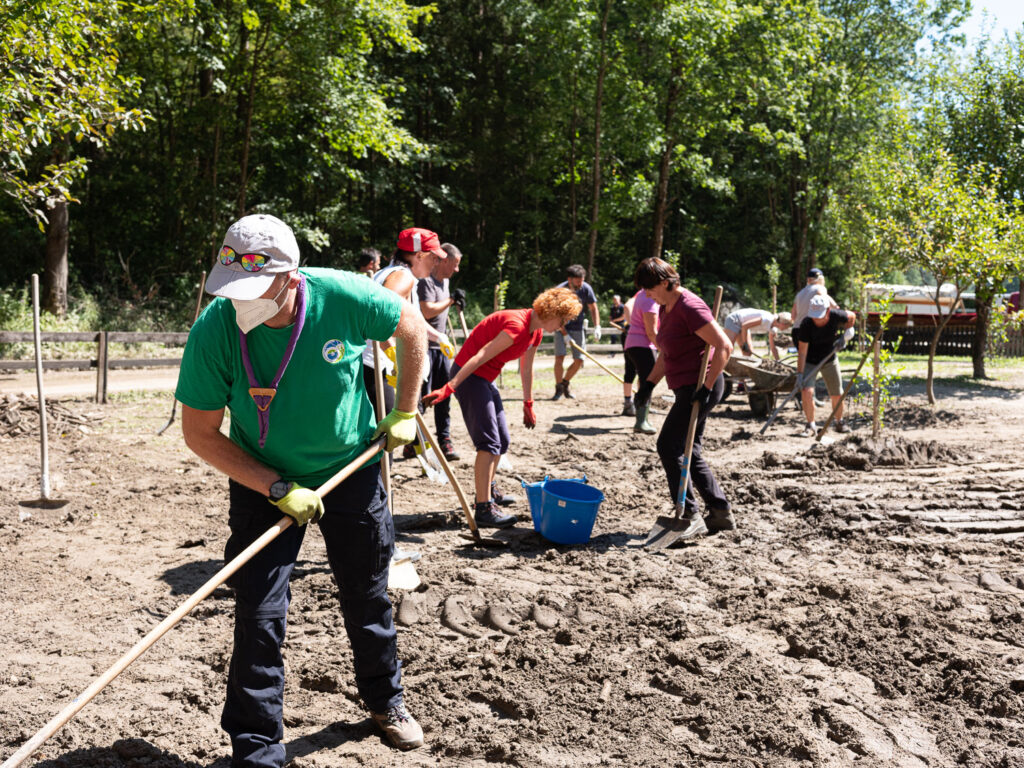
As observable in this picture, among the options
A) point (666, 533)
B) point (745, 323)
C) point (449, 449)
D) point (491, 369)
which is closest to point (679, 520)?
point (666, 533)

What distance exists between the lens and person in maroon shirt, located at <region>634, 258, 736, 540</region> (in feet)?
17.5

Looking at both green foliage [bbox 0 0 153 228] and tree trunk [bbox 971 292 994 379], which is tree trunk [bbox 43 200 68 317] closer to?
green foliage [bbox 0 0 153 228]

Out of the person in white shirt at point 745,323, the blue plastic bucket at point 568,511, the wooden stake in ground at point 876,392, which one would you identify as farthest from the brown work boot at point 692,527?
the person in white shirt at point 745,323

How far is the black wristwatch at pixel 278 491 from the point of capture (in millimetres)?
2691

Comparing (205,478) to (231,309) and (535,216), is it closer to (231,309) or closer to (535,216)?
(231,309)

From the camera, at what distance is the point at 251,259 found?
252cm

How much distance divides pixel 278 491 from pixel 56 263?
633 inches

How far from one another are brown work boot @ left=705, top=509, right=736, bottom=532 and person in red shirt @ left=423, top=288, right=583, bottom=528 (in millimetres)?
1390

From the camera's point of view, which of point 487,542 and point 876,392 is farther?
point 876,392

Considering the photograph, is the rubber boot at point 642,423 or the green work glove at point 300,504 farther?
the rubber boot at point 642,423

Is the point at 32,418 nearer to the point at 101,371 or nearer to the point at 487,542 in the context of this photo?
the point at 101,371

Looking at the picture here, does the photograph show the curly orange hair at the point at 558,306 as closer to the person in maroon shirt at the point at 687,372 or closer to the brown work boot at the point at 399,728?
the person in maroon shirt at the point at 687,372

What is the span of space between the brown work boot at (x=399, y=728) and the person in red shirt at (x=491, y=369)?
2.31 meters

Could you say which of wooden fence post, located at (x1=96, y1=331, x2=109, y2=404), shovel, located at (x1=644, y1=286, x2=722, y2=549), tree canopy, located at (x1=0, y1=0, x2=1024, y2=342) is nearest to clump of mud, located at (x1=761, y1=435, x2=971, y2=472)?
shovel, located at (x1=644, y1=286, x2=722, y2=549)
